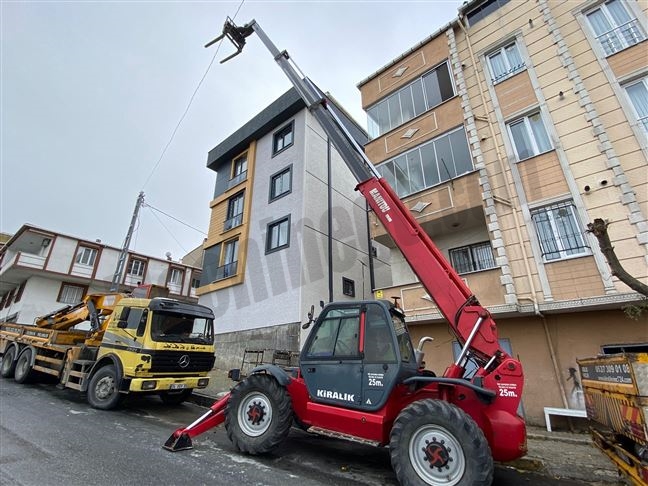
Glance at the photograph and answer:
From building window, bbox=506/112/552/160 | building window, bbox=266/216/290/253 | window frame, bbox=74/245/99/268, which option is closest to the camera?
building window, bbox=506/112/552/160

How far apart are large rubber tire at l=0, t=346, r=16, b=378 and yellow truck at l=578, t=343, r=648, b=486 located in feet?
Answer: 54.2

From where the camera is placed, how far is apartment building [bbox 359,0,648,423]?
25.1 feet

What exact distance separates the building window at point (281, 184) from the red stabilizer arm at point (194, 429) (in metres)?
12.0

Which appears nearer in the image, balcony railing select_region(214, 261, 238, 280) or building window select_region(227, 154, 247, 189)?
balcony railing select_region(214, 261, 238, 280)

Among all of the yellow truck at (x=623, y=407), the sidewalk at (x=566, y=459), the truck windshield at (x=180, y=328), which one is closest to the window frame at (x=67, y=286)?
the truck windshield at (x=180, y=328)

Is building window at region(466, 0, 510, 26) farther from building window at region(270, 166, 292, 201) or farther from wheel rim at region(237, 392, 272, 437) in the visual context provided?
wheel rim at region(237, 392, 272, 437)

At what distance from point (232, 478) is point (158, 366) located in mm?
4485

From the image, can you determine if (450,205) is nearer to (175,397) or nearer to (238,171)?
(175,397)

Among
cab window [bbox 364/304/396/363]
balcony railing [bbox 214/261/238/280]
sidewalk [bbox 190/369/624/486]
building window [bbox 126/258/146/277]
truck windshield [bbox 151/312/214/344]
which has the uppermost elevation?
building window [bbox 126/258/146/277]

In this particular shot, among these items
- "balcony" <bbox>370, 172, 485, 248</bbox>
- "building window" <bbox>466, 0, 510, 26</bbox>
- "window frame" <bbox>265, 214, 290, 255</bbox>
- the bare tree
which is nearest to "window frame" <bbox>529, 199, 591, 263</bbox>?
"balcony" <bbox>370, 172, 485, 248</bbox>

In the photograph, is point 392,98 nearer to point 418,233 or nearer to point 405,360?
point 418,233

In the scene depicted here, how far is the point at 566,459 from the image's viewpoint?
5.30 m

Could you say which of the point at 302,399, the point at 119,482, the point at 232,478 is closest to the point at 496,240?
the point at 302,399

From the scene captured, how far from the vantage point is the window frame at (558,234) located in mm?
8008
